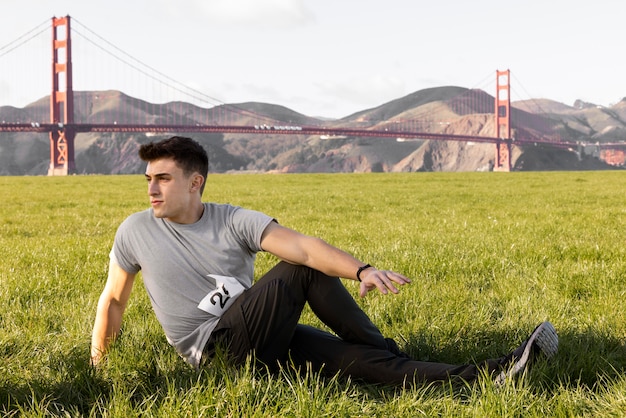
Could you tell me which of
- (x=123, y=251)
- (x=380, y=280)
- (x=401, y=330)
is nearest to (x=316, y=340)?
(x=380, y=280)

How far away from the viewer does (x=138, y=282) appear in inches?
269

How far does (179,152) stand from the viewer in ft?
12.0

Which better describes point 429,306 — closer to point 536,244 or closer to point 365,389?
point 365,389

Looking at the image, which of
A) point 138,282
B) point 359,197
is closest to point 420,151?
point 359,197

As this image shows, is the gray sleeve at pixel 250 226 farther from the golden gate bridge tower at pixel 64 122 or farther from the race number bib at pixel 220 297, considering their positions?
the golden gate bridge tower at pixel 64 122

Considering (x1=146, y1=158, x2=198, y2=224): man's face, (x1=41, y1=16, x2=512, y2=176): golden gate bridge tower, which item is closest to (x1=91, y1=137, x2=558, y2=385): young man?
(x1=146, y1=158, x2=198, y2=224): man's face

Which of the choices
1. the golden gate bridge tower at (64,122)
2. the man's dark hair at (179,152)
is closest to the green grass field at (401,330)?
the man's dark hair at (179,152)

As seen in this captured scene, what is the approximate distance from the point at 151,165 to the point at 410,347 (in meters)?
2.03

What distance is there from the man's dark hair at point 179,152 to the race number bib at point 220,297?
0.63 metres

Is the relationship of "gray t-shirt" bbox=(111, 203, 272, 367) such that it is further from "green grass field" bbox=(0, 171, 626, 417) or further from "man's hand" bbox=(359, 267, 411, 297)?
"man's hand" bbox=(359, 267, 411, 297)

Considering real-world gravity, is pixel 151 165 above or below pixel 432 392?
above

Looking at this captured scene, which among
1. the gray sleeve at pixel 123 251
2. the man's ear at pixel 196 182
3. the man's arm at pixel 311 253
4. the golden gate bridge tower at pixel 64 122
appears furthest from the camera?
the golden gate bridge tower at pixel 64 122

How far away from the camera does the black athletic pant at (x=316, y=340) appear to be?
3.55m

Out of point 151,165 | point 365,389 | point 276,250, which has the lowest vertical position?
point 365,389
